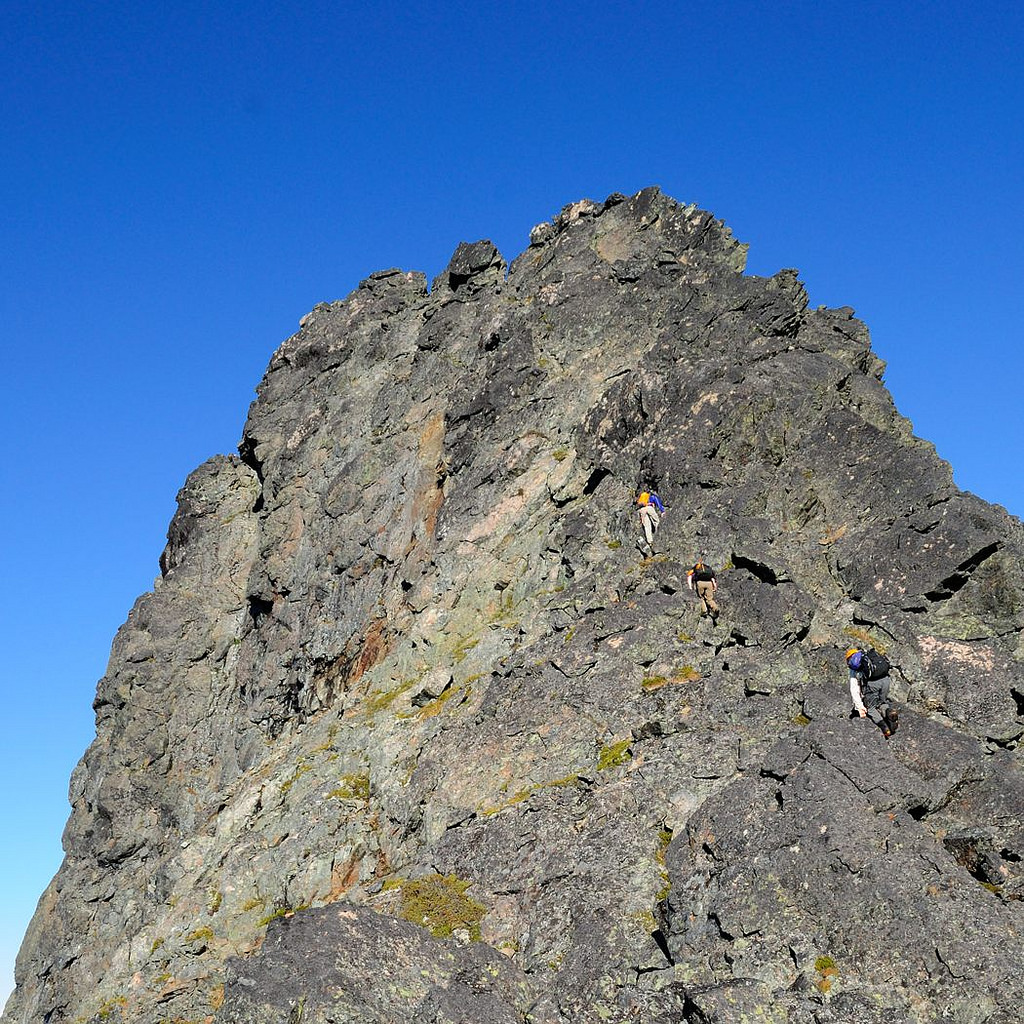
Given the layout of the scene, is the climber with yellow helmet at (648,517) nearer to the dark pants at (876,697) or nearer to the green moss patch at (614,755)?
the green moss patch at (614,755)

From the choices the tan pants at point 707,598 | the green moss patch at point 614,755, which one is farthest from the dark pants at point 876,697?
the green moss patch at point 614,755

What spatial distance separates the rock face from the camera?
2048 centimetres

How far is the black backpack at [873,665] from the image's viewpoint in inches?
949

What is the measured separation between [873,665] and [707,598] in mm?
5167

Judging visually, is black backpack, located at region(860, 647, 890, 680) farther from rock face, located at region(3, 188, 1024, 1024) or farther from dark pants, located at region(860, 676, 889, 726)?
rock face, located at region(3, 188, 1024, 1024)

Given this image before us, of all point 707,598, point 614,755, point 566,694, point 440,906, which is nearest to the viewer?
point 440,906

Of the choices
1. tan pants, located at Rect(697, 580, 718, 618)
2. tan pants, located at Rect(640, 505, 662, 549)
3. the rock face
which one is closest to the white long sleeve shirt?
the rock face

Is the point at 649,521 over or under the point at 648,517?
under

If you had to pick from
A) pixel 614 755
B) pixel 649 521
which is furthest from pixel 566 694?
pixel 649 521

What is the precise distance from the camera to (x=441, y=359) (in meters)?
45.7

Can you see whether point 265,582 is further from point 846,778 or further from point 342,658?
point 846,778

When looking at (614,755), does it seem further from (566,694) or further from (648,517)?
(648,517)

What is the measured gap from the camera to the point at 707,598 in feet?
92.5

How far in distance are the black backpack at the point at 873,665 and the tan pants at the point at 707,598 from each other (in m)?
4.63
